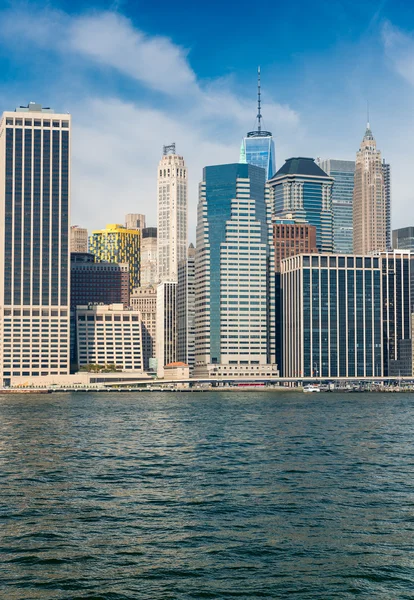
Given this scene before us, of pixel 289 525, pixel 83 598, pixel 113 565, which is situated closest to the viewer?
pixel 83 598

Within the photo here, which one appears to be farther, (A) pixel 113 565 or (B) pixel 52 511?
(B) pixel 52 511

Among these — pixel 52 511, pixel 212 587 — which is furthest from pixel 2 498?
pixel 212 587

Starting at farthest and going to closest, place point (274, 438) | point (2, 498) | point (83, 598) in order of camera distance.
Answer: point (274, 438) < point (2, 498) < point (83, 598)

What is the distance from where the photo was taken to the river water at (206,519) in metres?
47.9

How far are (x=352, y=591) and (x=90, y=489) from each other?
3413 centimetres

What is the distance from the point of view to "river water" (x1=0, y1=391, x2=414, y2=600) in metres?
47.9

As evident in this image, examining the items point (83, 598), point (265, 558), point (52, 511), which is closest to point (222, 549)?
point (265, 558)

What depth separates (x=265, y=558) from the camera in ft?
172

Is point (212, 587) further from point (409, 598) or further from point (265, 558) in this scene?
point (409, 598)

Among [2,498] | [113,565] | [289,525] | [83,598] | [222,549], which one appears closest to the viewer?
[83,598]

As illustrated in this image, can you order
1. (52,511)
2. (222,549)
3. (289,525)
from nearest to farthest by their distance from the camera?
1. (222,549)
2. (289,525)
3. (52,511)

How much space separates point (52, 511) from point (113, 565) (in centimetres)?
1646

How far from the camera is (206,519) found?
63.3 meters

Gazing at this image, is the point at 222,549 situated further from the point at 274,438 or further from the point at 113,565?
the point at 274,438
